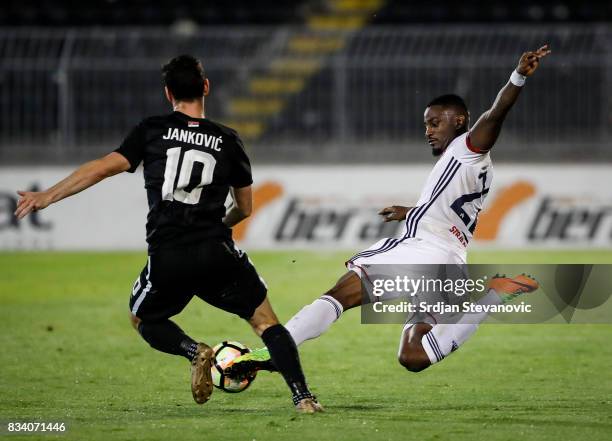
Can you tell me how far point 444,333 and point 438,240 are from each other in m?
0.61

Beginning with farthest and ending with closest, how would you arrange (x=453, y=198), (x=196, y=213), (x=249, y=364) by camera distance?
(x=453, y=198) → (x=249, y=364) → (x=196, y=213)

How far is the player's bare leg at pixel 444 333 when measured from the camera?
731 centimetres

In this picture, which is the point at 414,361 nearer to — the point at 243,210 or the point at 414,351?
the point at 414,351

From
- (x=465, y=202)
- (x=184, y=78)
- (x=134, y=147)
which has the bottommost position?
(x=465, y=202)

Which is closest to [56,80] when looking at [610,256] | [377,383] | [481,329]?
[610,256]

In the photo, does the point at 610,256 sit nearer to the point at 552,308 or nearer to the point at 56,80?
the point at 552,308

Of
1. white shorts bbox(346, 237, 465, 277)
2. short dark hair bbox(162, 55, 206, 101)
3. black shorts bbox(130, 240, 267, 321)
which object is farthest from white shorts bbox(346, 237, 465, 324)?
short dark hair bbox(162, 55, 206, 101)

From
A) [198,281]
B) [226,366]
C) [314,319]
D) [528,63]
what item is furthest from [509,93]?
[226,366]

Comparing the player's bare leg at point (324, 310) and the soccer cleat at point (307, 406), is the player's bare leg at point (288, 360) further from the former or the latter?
the player's bare leg at point (324, 310)

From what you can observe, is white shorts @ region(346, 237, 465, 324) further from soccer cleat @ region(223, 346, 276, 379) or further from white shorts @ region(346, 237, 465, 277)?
soccer cleat @ region(223, 346, 276, 379)

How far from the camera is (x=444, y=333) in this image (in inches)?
290

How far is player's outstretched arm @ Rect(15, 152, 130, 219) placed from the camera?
20.3ft

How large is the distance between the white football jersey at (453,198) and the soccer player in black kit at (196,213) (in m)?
1.38

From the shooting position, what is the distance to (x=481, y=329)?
11.4 meters
